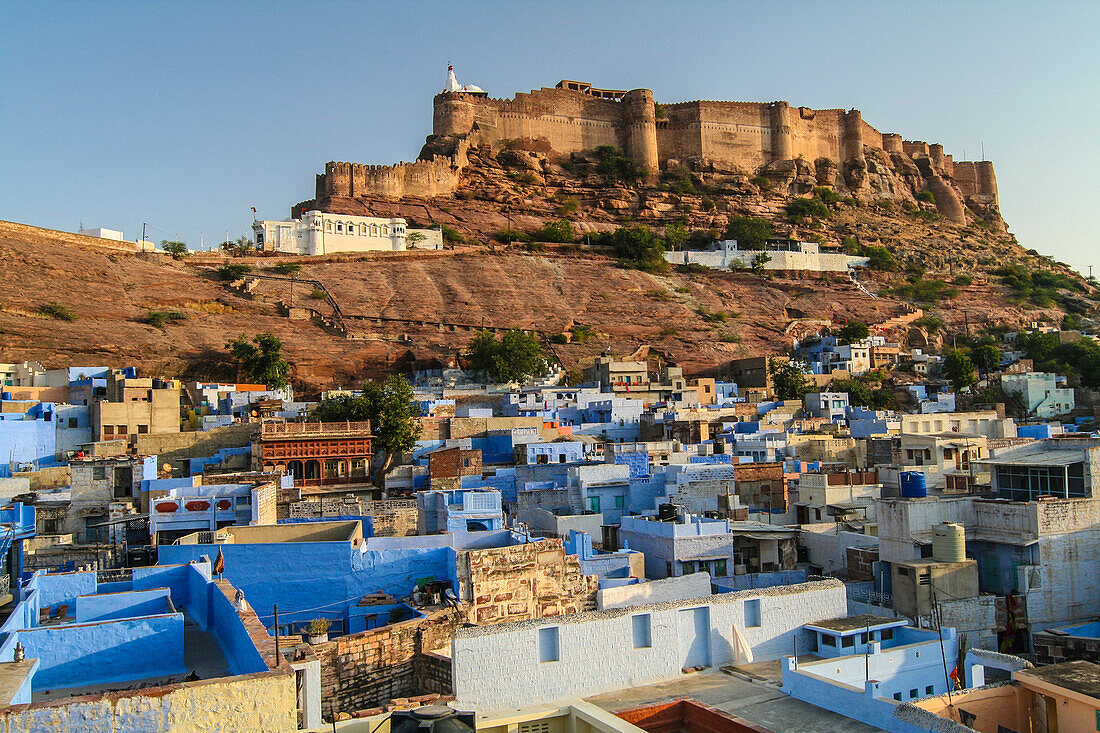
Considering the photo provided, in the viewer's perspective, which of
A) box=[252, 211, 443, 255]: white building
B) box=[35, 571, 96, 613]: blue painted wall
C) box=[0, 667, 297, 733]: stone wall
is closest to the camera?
box=[0, 667, 297, 733]: stone wall

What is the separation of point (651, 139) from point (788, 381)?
3762 cm

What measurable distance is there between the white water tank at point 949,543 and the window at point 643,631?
637cm

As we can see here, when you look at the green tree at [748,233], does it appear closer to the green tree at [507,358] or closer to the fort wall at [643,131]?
the fort wall at [643,131]

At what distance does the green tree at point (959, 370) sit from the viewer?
50344 millimetres

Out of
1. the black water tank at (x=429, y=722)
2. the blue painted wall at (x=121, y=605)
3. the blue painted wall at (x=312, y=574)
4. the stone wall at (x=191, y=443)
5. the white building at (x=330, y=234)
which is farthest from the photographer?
the white building at (x=330, y=234)

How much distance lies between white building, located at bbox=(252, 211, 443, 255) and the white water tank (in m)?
49.0

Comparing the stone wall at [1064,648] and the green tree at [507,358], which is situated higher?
the green tree at [507,358]

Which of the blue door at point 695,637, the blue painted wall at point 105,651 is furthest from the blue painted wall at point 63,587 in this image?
the blue door at point 695,637

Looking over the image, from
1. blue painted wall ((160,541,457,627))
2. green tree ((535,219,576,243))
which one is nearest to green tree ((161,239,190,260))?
green tree ((535,219,576,243))

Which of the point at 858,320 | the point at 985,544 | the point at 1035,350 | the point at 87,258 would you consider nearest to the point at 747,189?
the point at 858,320

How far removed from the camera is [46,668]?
8.86 metres

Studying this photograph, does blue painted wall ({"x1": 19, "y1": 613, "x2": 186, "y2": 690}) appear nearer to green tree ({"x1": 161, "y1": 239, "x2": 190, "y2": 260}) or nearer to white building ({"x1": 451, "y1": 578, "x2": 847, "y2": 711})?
white building ({"x1": 451, "y1": 578, "x2": 847, "y2": 711})

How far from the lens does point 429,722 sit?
7.41 m

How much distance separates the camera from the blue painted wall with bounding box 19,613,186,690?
8.88 m
